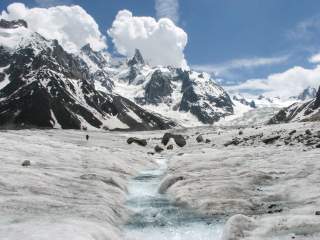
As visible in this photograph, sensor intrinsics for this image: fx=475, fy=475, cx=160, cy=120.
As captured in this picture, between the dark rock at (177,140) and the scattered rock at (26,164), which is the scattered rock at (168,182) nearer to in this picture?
the scattered rock at (26,164)

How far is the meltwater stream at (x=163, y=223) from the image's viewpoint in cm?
3011

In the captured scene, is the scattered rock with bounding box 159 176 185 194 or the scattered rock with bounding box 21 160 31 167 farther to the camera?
the scattered rock with bounding box 21 160 31 167

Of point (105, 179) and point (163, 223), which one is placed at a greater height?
point (105, 179)

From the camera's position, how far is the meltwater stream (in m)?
30.1

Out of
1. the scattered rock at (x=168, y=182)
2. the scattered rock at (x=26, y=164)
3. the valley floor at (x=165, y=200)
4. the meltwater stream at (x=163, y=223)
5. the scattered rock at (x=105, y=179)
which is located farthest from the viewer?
the scattered rock at (x=26, y=164)

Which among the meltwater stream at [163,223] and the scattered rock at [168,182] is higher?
the scattered rock at [168,182]

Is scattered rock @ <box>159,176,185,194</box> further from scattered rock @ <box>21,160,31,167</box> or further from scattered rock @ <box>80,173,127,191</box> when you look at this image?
scattered rock @ <box>21,160,31,167</box>

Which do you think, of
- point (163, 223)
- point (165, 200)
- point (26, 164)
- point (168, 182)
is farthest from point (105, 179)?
point (163, 223)

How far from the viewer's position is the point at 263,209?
3378 cm

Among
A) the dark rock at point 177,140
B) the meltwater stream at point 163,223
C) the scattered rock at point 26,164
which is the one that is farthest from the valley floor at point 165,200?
the dark rock at point 177,140

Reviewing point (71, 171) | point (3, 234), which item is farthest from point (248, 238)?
point (71, 171)

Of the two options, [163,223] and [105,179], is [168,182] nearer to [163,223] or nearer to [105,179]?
[105,179]

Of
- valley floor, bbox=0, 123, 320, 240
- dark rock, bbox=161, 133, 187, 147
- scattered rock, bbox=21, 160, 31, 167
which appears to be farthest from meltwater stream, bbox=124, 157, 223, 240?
dark rock, bbox=161, 133, 187, 147

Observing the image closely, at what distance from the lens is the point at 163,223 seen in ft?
109
